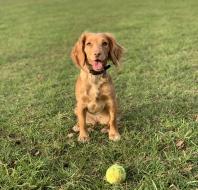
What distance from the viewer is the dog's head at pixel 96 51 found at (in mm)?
5418

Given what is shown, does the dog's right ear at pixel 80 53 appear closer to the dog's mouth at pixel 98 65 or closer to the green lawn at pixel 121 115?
the dog's mouth at pixel 98 65

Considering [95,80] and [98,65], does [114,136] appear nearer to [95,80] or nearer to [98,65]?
[95,80]

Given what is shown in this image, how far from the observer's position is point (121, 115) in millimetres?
6328

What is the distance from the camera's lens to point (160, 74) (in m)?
8.38

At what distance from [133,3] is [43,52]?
43.8 feet

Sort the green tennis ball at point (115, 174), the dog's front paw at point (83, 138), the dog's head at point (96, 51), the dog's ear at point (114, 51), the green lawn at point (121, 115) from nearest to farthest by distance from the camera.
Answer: the green tennis ball at point (115, 174) < the green lawn at point (121, 115) < the dog's head at point (96, 51) < the dog's front paw at point (83, 138) < the dog's ear at point (114, 51)

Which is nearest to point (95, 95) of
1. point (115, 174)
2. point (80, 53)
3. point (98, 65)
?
point (98, 65)

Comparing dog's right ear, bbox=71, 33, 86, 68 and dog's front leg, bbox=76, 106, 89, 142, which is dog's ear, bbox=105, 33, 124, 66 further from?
dog's front leg, bbox=76, 106, 89, 142

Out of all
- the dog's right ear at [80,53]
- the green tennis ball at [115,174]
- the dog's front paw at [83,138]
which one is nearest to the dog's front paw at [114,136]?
the dog's front paw at [83,138]

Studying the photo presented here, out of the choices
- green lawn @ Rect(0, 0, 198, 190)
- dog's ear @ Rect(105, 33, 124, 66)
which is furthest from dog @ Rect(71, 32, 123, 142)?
green lawn @ Rect(0, 0, 198, 190)

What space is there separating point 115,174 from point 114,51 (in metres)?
1.78

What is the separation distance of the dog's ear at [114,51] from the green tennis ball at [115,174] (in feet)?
5.29

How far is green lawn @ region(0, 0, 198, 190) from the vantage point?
4.53m

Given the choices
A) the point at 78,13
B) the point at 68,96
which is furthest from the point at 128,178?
the point at 78,13
